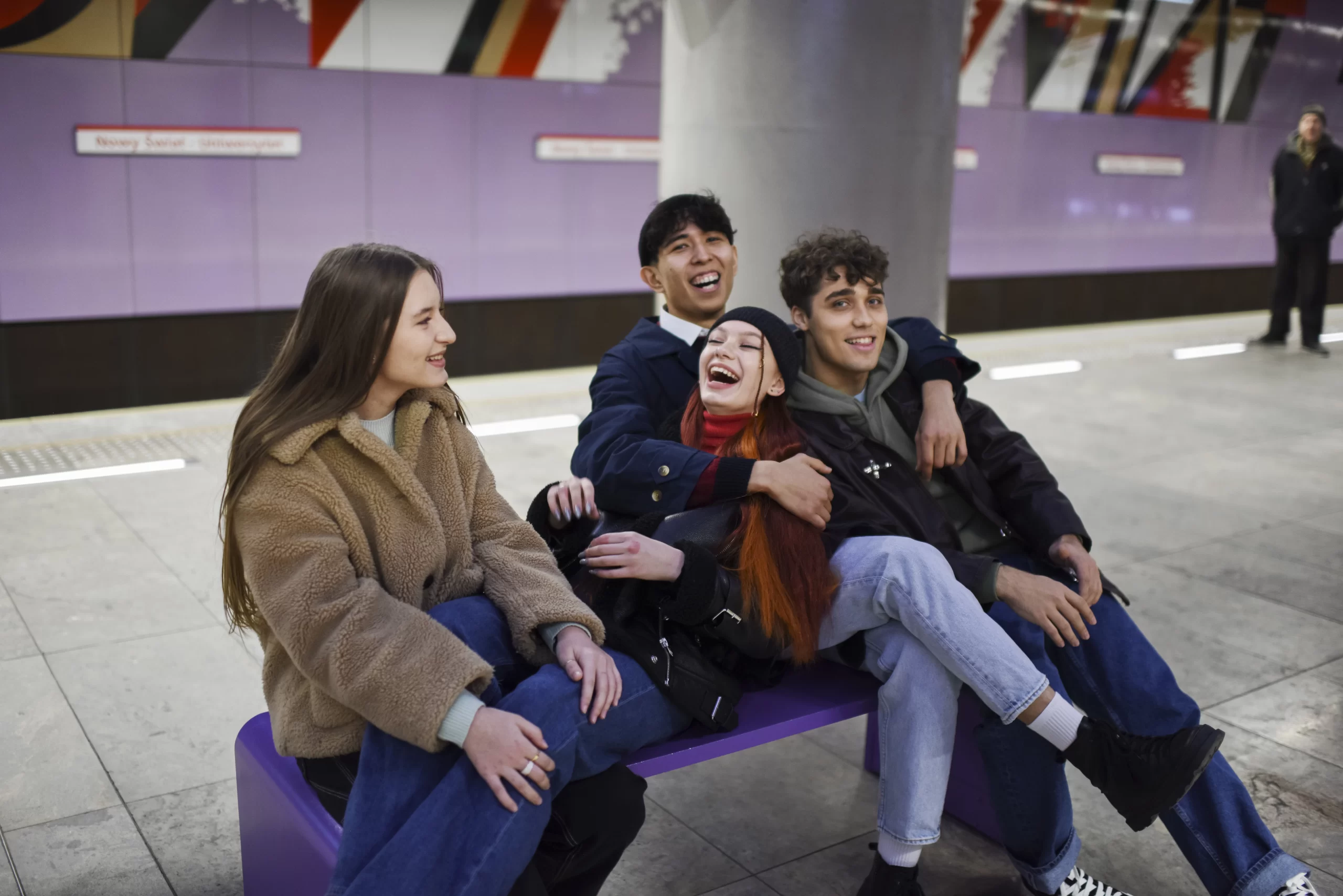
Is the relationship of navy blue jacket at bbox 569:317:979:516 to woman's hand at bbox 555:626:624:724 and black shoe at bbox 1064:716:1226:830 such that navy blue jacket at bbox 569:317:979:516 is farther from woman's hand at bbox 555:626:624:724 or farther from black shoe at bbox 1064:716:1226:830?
black shoe at bbox 1064:716:1226:830

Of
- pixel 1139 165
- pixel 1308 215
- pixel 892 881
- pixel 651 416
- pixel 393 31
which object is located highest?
pixel 393 31

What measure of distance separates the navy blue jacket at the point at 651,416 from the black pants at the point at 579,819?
70 cm

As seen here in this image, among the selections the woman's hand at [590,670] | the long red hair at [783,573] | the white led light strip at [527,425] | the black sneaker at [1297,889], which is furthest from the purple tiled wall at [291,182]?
the black sneaker at [1297,889]

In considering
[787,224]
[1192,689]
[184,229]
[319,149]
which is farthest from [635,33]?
A: [1192,689]

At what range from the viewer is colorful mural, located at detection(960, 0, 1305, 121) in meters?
11.5

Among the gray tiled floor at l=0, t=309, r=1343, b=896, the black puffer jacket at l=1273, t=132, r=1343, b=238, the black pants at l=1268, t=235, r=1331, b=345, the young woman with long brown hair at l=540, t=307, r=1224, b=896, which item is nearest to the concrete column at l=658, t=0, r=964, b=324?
the gray tiled floor at l=0, t=309, r=1343, b=896

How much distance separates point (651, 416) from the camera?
3.23m

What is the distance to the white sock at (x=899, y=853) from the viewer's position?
8.43ft

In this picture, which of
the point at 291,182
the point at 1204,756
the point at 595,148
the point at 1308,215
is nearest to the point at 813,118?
the point at 1204,756

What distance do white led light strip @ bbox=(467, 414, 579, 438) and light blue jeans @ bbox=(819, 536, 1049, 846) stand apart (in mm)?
4877

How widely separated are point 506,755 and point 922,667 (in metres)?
0.94

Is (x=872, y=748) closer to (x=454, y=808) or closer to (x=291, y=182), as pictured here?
(x=454, y=808)

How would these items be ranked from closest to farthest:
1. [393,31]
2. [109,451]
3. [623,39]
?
1. [109,451]
2. [393,31]
3. [623,39]

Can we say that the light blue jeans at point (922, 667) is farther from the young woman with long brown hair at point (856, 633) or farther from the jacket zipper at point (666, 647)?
the jacket zipper at point (666, 647)
